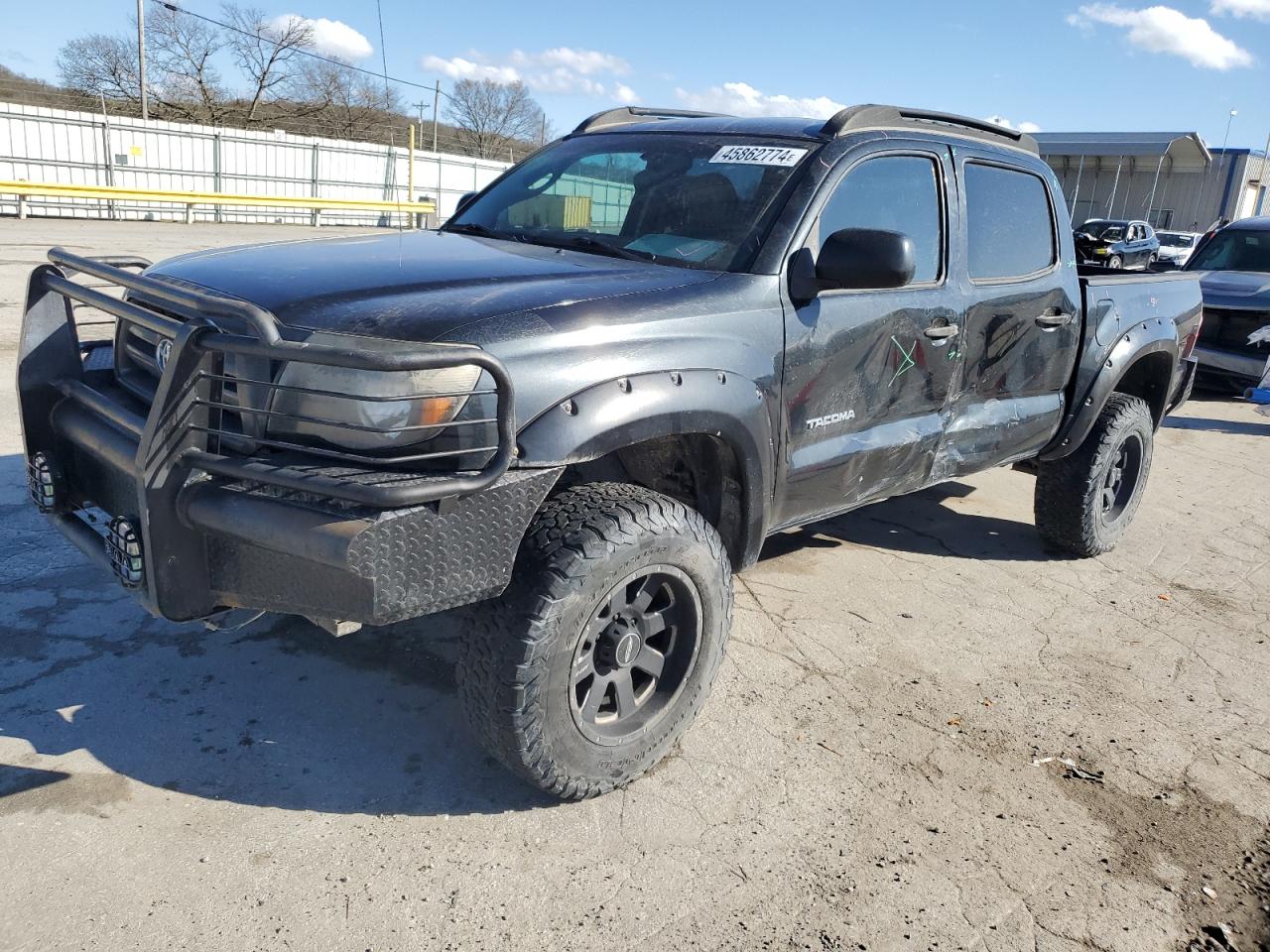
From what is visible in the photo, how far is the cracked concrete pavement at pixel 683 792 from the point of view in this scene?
94.0 inches

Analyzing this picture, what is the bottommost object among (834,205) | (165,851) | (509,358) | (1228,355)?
(165,851)

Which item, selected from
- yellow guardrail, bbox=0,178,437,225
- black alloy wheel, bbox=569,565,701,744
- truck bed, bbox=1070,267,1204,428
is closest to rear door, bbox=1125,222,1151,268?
yellow guardrail, bbox=0,178,437,225

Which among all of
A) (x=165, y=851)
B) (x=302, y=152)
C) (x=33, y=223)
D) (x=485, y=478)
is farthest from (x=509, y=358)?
(x=302, y=152)

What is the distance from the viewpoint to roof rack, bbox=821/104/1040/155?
350 cm

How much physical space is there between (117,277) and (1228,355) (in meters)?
10.2

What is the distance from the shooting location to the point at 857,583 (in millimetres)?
4590

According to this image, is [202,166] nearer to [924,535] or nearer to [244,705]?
[924,535]

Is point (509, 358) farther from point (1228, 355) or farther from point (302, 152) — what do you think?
point (302, 152)

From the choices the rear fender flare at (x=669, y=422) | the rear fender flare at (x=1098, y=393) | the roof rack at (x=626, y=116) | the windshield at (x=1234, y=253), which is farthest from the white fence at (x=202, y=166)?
the rear fender flare at (x=669, y=422)

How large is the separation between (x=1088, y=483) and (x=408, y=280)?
11.8 feet

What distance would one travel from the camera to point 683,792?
9.55ft

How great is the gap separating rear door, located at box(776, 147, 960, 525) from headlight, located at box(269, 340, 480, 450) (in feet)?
3.91

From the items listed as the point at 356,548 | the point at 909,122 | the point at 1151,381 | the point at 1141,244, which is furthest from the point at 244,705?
the point at 1141,244

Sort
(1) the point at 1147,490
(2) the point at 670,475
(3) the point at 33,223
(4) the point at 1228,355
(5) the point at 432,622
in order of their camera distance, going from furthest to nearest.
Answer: (3) the point at 33,223
(4) the point at 1228,355
(1) the point at 1147,490
(5) the point at 432,622
(2) the point at 670,475
